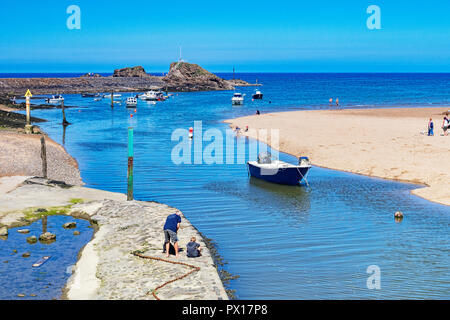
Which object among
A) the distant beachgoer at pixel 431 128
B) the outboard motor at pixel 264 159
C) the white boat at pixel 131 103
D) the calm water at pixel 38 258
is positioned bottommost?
the calm water at pixel 38 258

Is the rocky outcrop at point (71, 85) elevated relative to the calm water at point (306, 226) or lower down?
elevated

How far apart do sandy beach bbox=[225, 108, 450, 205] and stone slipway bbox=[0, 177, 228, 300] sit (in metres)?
15.7

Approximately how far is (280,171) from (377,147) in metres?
13.2

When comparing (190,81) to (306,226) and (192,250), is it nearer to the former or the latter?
(306,226)

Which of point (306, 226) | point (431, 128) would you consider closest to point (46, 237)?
point (306, 226)

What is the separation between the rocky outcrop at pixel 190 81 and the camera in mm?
178538

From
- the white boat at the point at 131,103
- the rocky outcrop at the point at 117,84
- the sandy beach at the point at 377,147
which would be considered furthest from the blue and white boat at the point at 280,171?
the rocky outcrop at the point at 117,84

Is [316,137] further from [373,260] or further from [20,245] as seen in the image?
[20,245]

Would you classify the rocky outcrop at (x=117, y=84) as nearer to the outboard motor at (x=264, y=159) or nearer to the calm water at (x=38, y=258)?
the outboard motor at (x=264, y=159)

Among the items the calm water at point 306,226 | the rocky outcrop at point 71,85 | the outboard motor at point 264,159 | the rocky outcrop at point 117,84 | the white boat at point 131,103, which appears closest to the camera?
the calm water at point 306,226

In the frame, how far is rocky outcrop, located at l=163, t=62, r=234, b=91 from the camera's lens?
178538mm

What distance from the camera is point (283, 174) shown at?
3148 cm

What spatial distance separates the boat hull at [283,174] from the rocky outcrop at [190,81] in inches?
5590
